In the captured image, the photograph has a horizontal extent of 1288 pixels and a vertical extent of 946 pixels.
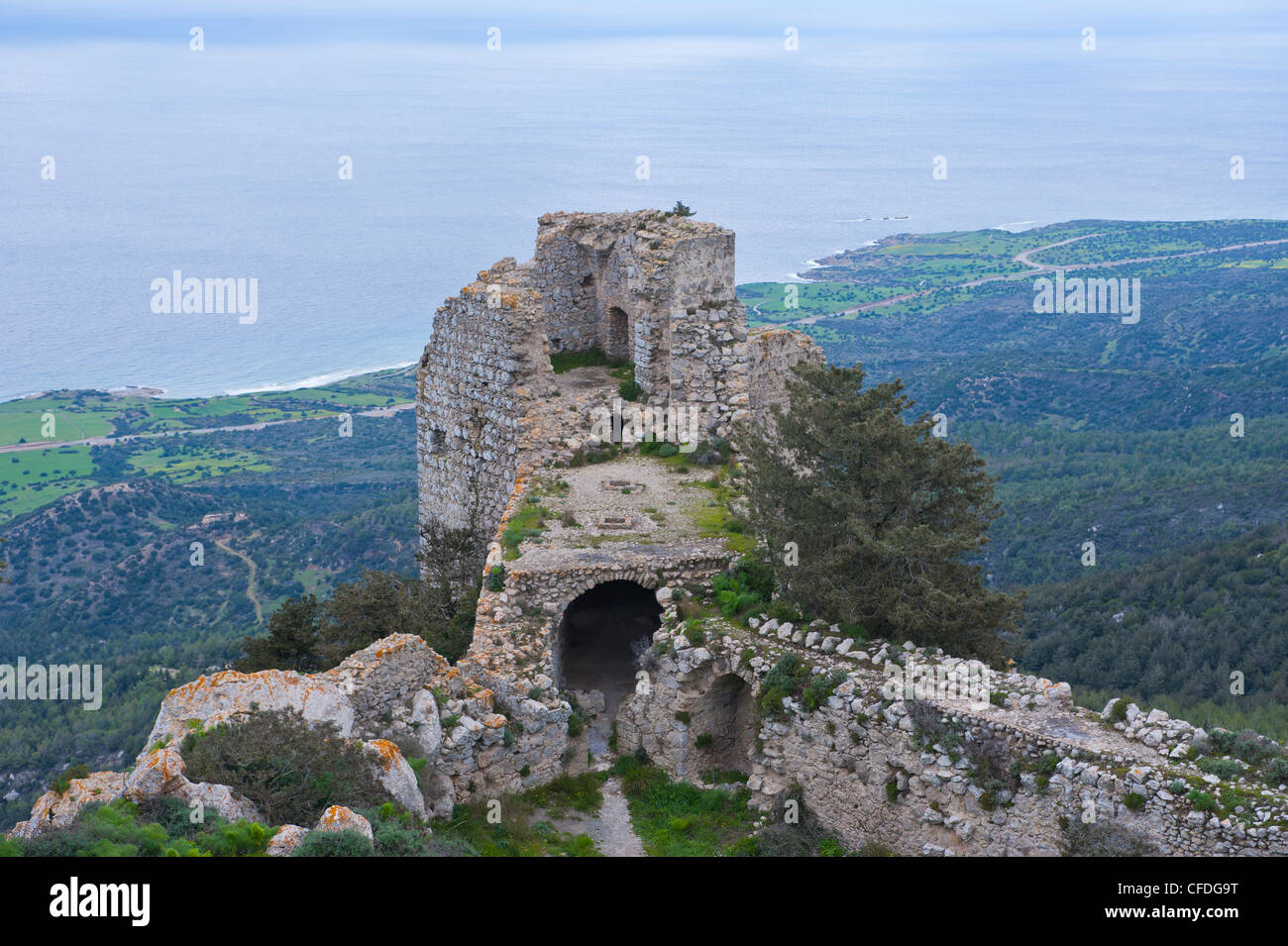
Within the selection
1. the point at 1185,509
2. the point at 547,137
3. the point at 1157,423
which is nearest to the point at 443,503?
the point at 1185,509

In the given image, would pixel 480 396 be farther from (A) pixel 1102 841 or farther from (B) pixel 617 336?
(A) pixel 1102 841

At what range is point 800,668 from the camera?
48.3ft

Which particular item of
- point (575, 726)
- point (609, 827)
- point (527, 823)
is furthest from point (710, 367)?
point (527, 823)

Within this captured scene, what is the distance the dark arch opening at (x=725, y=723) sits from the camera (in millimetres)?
15914

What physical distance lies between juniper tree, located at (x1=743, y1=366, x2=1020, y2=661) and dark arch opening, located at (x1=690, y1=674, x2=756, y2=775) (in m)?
1.29

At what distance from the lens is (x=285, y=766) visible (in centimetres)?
1216

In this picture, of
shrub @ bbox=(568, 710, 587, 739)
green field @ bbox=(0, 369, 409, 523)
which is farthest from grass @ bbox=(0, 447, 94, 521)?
shrub @ bbox=(568, 710, 587, 739)

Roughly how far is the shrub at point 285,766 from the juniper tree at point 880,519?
5.49 m

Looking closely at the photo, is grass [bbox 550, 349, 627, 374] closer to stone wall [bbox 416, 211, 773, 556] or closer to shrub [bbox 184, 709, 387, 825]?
stone wall [bbox 416, 211, 773, 556]

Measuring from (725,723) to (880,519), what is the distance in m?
3.01

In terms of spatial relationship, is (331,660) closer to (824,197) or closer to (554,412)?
(554,412)

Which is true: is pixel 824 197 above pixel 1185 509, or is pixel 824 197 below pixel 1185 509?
above

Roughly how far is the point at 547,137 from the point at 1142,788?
598 feet
